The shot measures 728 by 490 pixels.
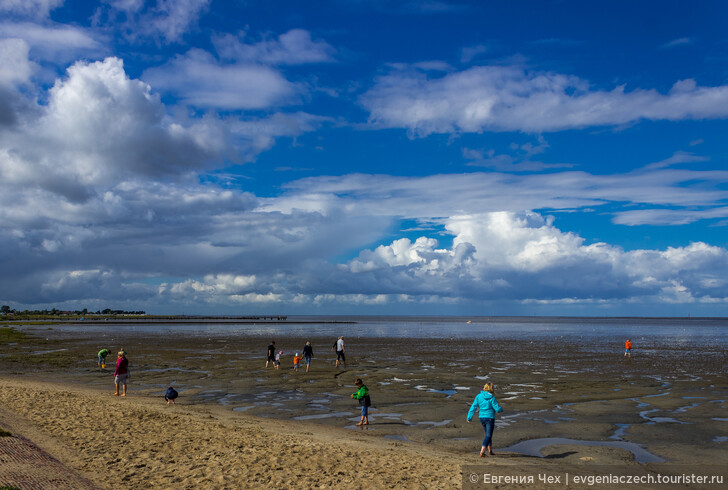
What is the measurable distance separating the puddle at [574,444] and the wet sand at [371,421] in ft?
0.21

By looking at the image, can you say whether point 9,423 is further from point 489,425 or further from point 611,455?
point 611,455

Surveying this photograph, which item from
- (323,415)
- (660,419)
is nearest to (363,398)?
(323,415)

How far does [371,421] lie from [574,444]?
23.1 ft

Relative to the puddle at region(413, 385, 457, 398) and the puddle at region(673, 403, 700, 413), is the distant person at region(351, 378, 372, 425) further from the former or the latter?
the puddle at region(673, 403, 700, 413)

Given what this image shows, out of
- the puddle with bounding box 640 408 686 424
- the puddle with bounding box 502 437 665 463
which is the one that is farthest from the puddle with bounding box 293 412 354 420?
the puddle with bounding box 640 408 686 424

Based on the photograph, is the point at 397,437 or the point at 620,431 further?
the point at 620,431

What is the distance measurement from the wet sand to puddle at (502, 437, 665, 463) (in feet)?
0.21

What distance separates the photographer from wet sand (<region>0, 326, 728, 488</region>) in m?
12.7

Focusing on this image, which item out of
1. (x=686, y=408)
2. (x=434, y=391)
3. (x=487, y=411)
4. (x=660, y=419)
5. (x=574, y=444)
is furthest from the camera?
(x=434, y=391)

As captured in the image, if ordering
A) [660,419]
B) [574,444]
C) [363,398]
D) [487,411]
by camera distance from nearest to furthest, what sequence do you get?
[487,411]
[574,444]
[363,398]
[660,419]

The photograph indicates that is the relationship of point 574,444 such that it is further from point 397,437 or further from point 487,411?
point 397,437

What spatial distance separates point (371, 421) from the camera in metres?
18.6

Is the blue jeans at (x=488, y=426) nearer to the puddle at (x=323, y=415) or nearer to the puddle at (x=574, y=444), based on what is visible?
the puddle at (x=574, y=444)

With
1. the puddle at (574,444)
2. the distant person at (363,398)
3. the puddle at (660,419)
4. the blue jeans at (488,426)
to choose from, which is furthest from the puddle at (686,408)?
the distant person at (363,398)
